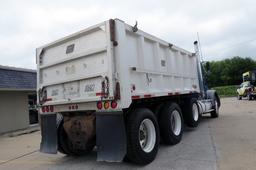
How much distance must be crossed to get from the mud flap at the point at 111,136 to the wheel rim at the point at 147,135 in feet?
2.62

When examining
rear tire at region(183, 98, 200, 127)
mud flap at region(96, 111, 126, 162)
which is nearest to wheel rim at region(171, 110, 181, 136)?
rear tire at region(183, 98, 200, 127)

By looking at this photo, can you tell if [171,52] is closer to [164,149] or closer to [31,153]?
[164,149]

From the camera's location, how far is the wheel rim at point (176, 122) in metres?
7.99

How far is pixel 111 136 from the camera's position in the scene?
552cm

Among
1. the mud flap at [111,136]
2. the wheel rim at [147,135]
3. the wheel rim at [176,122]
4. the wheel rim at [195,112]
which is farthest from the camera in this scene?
the wheel rim at [195,112]

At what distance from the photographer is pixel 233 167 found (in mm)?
5203

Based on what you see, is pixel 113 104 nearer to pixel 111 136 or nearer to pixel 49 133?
pixel 111 136

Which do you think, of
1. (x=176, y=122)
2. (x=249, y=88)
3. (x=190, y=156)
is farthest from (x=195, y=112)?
(x=249, y=88)

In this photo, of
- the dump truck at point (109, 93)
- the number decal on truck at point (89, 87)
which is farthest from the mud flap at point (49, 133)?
the number decal on truck at point (89, 87)

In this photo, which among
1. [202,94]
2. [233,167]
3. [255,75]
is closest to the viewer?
[233,167]

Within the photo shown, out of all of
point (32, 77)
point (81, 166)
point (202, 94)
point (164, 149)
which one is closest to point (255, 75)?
point (202, 94)

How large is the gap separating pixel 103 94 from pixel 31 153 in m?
3.94

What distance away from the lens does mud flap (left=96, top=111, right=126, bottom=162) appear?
214 inches

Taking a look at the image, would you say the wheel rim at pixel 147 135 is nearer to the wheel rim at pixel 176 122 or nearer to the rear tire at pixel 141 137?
the rear tire at pixel 141 137
